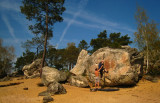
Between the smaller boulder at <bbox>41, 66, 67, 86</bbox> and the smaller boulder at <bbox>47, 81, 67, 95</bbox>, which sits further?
the smaller boulder at <bbox>41, 66, 67, 86</bbox>

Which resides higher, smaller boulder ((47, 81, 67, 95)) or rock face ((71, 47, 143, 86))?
rock face ((71, 47, 143, 86))

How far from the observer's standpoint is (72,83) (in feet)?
37.8

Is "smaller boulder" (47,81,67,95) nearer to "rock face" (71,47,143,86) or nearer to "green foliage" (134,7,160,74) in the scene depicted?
"rock face" (71,47,143,86)

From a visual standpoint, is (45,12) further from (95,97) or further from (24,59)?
(24,59)

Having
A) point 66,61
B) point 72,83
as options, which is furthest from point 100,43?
point 72,83

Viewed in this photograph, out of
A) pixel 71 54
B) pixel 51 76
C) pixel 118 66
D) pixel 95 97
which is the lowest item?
pixel 95 97

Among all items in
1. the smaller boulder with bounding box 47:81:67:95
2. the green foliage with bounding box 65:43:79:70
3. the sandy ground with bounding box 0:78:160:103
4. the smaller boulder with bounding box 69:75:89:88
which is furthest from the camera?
the green foliage with bounding box 65:43:79:70

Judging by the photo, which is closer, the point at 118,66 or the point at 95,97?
the point at 95,97

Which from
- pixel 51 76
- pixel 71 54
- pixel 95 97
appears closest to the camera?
pixel 95 97

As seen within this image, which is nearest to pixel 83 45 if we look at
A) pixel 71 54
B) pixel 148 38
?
pixel 71 54

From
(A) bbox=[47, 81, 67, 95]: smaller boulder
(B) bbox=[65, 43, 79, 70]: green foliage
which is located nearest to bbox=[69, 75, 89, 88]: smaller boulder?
(A) bbox=[47, 81, 67, 95]: smaller boulder

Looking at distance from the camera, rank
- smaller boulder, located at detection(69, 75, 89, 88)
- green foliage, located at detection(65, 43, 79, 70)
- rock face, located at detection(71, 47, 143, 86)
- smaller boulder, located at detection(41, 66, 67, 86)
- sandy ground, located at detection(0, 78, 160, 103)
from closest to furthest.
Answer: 1. sandy ground, located at detection(0, 78, 160, 103)
2. rock face, located at detection(71, 47, 143, 86)
3. smaller boulder, located at detection(69, 75, 89, 88)
4. smaller boulder, located at detection(41, 66, 67, 86)
5. green foliage, located at detection(65, 43, 79, 70)

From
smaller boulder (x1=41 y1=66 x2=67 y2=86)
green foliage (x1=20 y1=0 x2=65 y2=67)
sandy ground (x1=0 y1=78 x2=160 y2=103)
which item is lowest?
sandy ground (x1=0 y1=78 x2=160 y2=103)

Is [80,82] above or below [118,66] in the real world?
below
